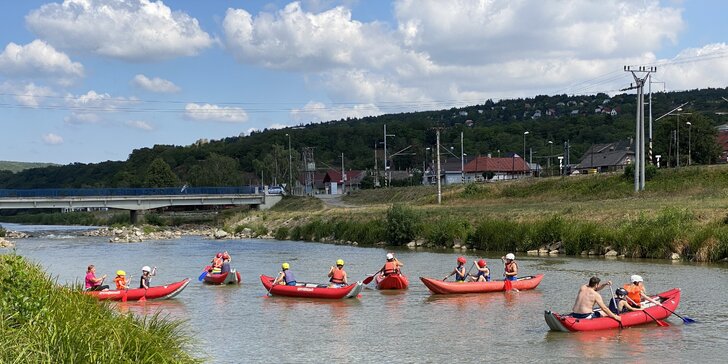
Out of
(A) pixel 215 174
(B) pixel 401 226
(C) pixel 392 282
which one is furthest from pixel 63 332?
(A) pixel 215 174

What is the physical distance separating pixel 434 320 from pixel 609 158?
4238 inches

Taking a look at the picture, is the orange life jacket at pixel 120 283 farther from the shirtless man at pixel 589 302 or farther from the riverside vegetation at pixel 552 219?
the riverside vegetation at pixel 552 219

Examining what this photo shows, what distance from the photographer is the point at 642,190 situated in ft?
210

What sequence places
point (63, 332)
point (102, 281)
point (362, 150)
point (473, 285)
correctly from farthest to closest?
point (362, 150) < point (473, 285) < point (102, 281) < point (63, 332)

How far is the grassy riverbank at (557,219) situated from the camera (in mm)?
39969

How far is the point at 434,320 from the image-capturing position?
24.6m

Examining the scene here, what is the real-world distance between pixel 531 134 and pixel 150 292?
6287 inches

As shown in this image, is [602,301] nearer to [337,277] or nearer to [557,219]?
[337,277]

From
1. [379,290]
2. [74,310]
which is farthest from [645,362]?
[379,290]

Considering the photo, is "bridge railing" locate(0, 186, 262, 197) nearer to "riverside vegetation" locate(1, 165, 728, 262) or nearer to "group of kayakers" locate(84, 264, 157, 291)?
"riverside vegetation" locate(1, 165, 728, 262)

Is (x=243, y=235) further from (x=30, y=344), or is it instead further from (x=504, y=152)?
(x=504, y=152)

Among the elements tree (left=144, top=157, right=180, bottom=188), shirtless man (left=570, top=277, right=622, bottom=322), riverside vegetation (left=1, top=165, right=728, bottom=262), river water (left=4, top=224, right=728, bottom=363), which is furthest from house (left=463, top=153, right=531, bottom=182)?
shirtless man (left=570, top=277, right=622, bottom=322)

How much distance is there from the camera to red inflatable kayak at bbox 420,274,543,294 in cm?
2956

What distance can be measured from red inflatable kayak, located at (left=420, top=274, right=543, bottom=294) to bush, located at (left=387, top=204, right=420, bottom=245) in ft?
84.7
